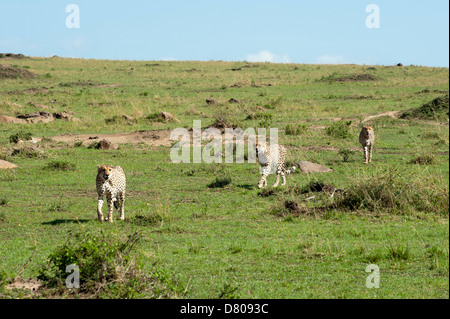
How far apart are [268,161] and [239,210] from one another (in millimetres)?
2538

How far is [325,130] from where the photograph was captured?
80.5 feet

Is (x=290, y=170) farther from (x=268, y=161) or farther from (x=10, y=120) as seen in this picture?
(x=10, y=120)

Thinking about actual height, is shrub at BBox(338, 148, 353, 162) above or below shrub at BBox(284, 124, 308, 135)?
below

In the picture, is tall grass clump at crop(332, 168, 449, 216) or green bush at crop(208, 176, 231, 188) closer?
tall grass clump at crop(332, 168, 449, 216)

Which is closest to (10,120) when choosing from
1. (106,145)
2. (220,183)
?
(106,145)

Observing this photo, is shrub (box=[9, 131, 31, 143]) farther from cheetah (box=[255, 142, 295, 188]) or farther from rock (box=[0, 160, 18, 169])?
cheetah (box=[255, 142, 295, 188])

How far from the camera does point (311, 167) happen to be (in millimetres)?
17438

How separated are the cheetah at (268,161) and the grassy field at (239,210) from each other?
16.4 inches

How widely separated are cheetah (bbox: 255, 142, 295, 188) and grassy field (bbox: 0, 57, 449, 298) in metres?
0.42

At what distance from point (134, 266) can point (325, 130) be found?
17472 millimetres

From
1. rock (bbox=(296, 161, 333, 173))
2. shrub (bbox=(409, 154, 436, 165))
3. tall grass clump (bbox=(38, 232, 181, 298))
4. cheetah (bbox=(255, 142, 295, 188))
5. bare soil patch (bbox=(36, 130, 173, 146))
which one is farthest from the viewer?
bare soil patch (bbox=(36, 130, 173, 146))

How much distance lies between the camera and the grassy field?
812 centimetres

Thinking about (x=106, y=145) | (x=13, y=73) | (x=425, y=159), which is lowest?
(x=425, y=159)

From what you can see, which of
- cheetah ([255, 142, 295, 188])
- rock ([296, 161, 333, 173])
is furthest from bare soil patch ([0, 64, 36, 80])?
cheetah ([255, 142, 295, 188])
